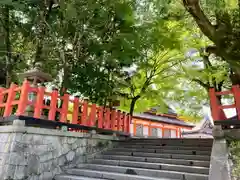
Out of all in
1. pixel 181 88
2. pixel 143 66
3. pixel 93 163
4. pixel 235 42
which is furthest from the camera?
pixel 181 88

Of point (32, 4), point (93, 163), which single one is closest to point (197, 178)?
point (93, 163)

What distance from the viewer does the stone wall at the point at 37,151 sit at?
5.22m

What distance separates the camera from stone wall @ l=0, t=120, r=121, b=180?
17.1 feet

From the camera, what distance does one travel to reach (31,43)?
30.6 feet

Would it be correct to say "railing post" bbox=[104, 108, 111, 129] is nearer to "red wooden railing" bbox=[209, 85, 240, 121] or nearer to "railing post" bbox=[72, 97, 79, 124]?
"railing post" bbox=[72, 97, 79, 124]

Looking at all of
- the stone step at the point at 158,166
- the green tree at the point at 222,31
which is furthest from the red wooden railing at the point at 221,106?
the stone step at the point at 158,166

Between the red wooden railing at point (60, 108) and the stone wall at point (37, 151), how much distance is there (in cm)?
47

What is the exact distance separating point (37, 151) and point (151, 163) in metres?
3.18

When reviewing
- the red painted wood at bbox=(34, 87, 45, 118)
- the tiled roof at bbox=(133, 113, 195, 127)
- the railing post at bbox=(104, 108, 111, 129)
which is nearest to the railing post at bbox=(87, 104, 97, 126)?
the railing post at bbox=(104, 108, 111, 129)

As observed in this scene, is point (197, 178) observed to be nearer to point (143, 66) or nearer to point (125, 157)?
point (125, 157)

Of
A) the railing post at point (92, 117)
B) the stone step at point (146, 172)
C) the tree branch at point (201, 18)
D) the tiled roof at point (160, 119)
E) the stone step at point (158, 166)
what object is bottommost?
the stone step at point (146, 172)

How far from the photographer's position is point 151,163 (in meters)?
6.26

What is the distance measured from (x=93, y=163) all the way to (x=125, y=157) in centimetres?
107

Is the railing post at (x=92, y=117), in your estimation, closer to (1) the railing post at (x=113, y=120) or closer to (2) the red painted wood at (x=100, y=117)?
(2) the red painted wood at (x=100, y=117)
